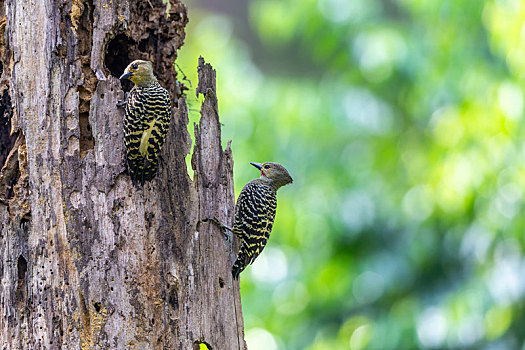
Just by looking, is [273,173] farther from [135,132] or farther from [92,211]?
[92,211]

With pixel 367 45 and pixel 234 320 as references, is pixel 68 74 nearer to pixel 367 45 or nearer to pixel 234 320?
pixel 234 320

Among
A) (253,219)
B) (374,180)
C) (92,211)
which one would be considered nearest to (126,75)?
(92,211)

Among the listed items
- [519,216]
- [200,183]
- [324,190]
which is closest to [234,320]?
[200,183]

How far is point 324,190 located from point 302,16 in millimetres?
2476

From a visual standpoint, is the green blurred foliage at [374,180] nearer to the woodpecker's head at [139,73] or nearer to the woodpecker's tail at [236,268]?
the woodpecker's tail at [236,268]

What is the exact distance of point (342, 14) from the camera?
411 inches

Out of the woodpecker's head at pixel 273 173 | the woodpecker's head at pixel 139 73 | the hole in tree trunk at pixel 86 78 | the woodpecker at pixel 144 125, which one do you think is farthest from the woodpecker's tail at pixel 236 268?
the woodpecker's head at pixel 273 173

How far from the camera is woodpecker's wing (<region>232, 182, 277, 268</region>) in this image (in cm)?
513

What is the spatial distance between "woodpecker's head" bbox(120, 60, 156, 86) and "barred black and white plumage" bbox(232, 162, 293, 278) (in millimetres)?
1136

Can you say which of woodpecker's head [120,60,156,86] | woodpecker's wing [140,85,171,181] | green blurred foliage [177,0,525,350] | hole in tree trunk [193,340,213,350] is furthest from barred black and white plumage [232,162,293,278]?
green blurred foliage [177,0,525,350]

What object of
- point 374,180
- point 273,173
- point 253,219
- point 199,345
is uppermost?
point 374,180

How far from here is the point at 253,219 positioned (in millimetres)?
5465

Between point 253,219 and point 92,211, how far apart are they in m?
1.34

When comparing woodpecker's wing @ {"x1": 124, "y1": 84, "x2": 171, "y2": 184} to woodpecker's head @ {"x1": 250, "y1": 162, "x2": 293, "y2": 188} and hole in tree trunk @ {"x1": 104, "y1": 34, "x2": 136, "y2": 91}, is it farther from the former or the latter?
woodpecker's head @ {"x1": 250, "y1": 162, "x2": 293, "y2": 188}
